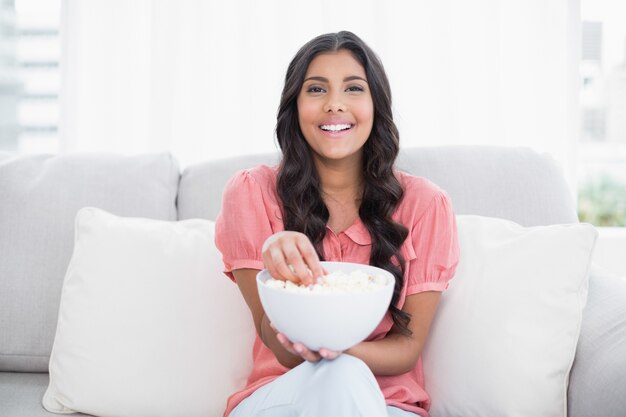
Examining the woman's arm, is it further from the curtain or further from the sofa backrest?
the curtain

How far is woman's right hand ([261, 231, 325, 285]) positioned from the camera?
1.19 meters

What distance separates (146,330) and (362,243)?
1.92 ft

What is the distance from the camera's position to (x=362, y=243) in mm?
1629

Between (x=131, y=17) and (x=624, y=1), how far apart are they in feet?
6.79

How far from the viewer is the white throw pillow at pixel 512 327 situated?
4.83 feet

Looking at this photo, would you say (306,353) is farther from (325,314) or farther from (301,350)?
(325,314)

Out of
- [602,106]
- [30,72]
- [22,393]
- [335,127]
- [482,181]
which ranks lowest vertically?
[22,393]

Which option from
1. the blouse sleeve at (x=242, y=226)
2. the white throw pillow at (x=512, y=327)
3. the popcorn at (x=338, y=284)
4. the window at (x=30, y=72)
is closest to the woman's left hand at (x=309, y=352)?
the popcorn at (x=338, y=284)

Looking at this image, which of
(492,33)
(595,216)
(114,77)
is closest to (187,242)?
(114,77)

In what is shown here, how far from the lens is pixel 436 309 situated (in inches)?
64.1

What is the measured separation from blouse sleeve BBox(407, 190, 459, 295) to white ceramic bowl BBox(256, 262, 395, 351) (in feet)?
1.32

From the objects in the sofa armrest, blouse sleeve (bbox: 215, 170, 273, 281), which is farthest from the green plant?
blouse sleeve (bbox: 215, 170, 273, 281)

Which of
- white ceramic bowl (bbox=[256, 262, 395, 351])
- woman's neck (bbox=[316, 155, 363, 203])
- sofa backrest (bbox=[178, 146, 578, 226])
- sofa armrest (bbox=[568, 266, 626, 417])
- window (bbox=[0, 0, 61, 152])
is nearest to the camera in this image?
white ceramic bowl (bbox=[256, 262, 395, 351])

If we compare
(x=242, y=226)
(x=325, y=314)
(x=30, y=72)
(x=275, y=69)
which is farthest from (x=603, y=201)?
(x=30, y=72)
